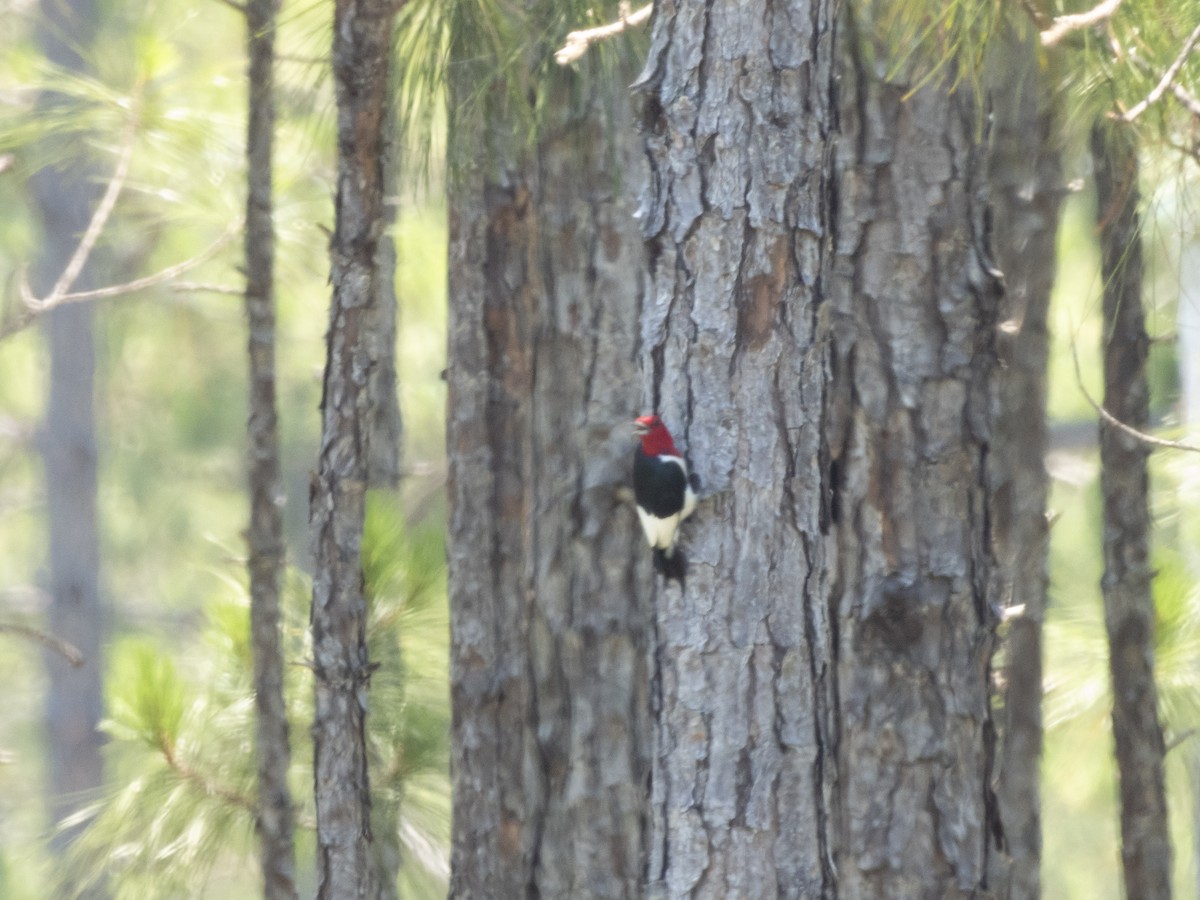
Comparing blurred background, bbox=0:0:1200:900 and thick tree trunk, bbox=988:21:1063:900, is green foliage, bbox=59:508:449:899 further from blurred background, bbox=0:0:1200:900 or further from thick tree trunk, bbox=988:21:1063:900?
thick tree trunk, bbox=988:21:1063:900

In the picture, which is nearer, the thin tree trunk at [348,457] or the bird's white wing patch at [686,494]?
the bird's white wing patch at [686,494]

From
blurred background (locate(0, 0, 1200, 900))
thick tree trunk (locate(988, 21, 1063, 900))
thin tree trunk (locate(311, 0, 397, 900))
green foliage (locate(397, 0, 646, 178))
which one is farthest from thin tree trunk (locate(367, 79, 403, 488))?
thick tree trunk (locate(988, 21, 1063, 900))

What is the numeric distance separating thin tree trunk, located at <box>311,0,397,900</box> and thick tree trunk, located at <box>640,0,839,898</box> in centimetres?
59

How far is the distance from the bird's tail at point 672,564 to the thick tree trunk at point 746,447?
0.05ft

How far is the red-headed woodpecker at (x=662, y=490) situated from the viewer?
1814 mm

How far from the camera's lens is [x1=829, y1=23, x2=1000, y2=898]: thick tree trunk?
8.06 ft

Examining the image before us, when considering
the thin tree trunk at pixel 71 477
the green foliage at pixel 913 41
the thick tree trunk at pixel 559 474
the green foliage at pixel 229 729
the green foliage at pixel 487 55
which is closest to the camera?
the green foliage at pixel 913 41

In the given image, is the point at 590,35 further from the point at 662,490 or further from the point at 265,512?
the point at 265,512

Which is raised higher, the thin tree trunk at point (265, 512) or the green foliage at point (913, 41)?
the green foliage at point (913, 41)

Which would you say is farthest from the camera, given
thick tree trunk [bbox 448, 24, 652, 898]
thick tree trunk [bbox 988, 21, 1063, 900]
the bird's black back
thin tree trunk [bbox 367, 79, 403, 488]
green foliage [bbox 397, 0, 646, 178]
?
thin tree trunk [bbox 367, 79, 403, 488]

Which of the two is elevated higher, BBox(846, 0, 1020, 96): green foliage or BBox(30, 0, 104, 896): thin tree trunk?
BBox(846, 0, 1020, 96): green foliage

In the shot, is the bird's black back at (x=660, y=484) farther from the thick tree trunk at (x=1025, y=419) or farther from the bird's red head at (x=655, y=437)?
the thick tree trunk at (x=1025, y=419)

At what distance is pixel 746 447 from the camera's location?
1.84 m

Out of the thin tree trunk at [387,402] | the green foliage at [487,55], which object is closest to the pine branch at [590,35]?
the green foliage at [487,55]
